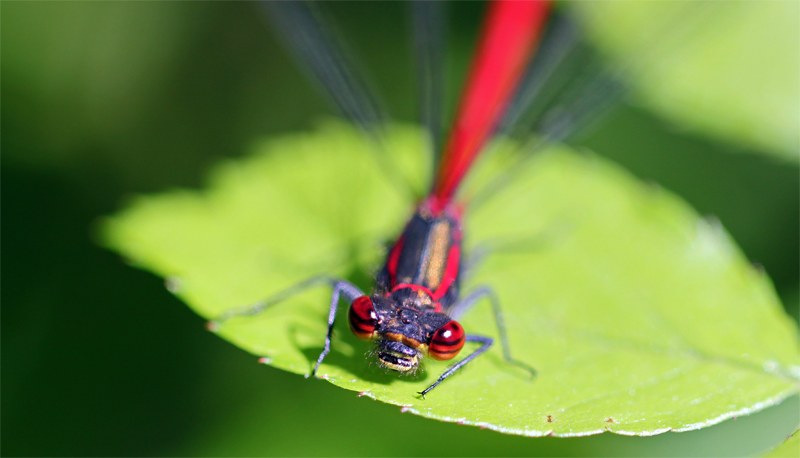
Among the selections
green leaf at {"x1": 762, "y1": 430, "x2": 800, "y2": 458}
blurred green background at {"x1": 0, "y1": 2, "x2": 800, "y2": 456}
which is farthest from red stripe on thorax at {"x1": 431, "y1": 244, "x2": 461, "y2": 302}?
green leaf at {"x1": 762, "y1": 430, "x2": 800, "y2": 458}

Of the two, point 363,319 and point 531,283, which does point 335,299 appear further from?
point 531,283

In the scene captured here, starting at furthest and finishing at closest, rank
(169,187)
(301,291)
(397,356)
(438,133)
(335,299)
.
A: 1. (169,187)
2. (438,133)
3. (301,291)
4. (335,299)
5. (397,356)

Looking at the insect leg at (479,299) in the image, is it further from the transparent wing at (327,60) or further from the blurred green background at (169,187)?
the transparent wing at (327,60)

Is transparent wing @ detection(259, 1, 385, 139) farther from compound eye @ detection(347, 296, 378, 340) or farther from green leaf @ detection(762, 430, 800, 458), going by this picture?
green leaf @ detection(762, 430, 800, 458)

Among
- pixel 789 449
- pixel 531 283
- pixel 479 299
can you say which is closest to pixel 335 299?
pixel 479 299

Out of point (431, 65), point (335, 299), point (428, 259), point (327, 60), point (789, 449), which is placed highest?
point (327, 60)

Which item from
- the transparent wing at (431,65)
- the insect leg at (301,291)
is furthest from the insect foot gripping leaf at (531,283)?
the transparent wing at (431,65)
